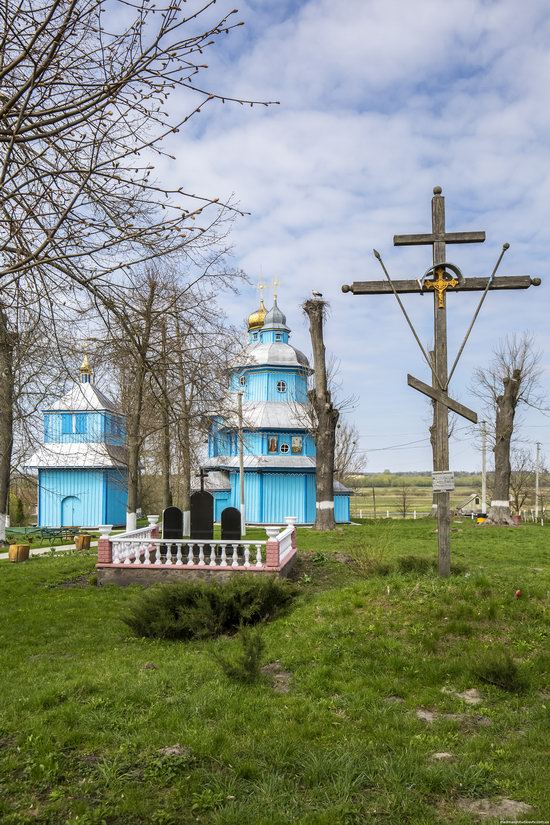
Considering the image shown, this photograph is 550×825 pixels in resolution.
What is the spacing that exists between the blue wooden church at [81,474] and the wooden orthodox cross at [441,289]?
2692cm

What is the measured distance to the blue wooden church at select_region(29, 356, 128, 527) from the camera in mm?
35281

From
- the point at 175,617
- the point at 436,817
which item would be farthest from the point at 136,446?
the point at 436,817

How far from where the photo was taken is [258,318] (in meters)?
42.2

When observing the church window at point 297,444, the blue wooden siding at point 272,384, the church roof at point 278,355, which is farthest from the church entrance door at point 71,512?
the church roof at point 278,355

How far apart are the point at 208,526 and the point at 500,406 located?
19.2 m

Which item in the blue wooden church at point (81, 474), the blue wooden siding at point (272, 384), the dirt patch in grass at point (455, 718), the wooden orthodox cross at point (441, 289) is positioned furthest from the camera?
the blue wooden siding at point (272, 384)

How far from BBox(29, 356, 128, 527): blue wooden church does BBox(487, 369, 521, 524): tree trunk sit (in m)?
18.5

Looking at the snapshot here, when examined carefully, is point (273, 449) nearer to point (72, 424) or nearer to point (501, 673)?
point (72, 424)

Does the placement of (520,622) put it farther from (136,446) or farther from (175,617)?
(136,446)

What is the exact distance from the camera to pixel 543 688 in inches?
247

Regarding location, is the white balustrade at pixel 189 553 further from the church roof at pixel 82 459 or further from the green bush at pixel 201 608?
the church roof at pixel 82 459

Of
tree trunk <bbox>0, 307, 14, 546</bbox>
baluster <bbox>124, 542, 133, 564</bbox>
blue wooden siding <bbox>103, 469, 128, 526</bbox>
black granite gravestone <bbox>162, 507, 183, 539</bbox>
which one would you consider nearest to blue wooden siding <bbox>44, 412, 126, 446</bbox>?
blue wooden siding <bbox>103, 469, 128, 526</bbox>

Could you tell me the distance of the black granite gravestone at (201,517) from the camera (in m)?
15.5

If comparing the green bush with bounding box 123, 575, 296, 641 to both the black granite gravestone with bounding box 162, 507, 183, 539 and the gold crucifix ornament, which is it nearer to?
the gold crucifix ornament
